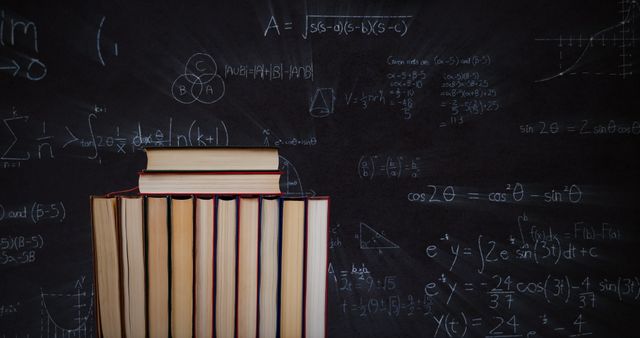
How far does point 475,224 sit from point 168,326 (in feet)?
3.92

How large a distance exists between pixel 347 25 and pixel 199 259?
1.08 metres

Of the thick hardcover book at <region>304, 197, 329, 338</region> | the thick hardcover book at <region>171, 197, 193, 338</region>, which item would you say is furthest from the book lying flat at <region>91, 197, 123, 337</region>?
the thick hardcover book at <region>304, 197, 329, 338</region>

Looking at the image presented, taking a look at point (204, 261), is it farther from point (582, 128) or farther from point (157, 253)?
point (582, 128)

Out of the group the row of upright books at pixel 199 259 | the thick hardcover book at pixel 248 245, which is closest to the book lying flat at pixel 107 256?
Answer: the row of upright books at pixel 199 259

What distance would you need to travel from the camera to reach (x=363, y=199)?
4.95ft

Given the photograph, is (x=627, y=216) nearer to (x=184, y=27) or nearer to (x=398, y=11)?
(x=398, y=11)

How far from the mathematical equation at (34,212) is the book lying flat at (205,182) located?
2.89 ft

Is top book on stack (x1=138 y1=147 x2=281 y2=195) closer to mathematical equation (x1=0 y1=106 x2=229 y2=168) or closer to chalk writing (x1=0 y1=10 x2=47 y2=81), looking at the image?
mathematical equation (x1=0 y1=106 x2=229 y2=168)

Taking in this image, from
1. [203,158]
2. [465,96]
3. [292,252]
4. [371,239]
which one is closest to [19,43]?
[203,158]

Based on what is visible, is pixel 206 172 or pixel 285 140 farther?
pixel 285 140

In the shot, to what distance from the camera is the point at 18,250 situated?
142 centimetres

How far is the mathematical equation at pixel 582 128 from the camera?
1.53 m

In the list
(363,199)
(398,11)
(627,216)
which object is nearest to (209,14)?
(398,11)

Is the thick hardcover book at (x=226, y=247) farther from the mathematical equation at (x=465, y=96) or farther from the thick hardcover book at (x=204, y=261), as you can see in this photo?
the mathematical equation at (x=465, y=96)
